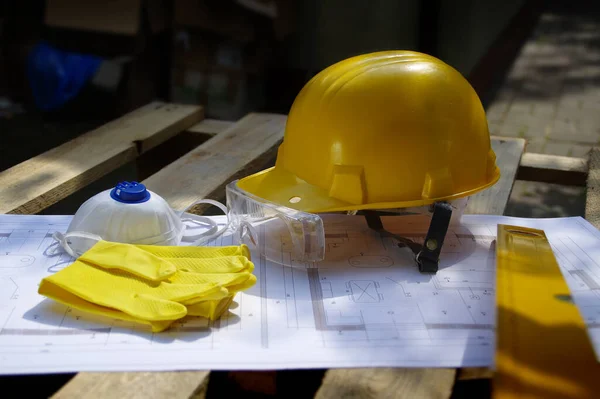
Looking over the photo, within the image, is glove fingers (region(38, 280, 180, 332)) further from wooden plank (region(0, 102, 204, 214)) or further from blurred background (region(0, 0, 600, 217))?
blurred background (region(0, 0, 600, 217))

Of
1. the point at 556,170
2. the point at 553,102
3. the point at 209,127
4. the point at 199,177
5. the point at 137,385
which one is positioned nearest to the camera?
the point at 137,385

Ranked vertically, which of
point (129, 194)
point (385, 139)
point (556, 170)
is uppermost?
point (385, 139)

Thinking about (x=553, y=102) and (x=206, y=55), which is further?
(x=553, y=102)

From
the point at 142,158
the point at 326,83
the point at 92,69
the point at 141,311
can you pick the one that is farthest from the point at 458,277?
the point at 92,69

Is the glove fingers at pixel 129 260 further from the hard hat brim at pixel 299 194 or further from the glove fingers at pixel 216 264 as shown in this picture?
the hard hat brim at pixel 299 194

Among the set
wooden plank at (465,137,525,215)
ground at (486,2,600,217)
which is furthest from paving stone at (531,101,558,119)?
wooden plank at (465,137,525,215)

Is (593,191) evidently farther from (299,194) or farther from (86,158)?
(86,158)

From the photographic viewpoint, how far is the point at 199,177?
6.00 feet

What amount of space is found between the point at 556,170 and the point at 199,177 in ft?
3.62

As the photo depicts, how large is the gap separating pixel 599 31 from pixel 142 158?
5.82 metres

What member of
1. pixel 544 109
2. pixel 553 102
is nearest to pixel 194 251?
pixel 544 109

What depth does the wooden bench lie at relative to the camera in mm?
960

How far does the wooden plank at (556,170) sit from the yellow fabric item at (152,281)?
1.22 m

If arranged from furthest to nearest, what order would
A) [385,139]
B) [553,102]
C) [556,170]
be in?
1. [553,102]
2. [556,170]
3. [385,139]
